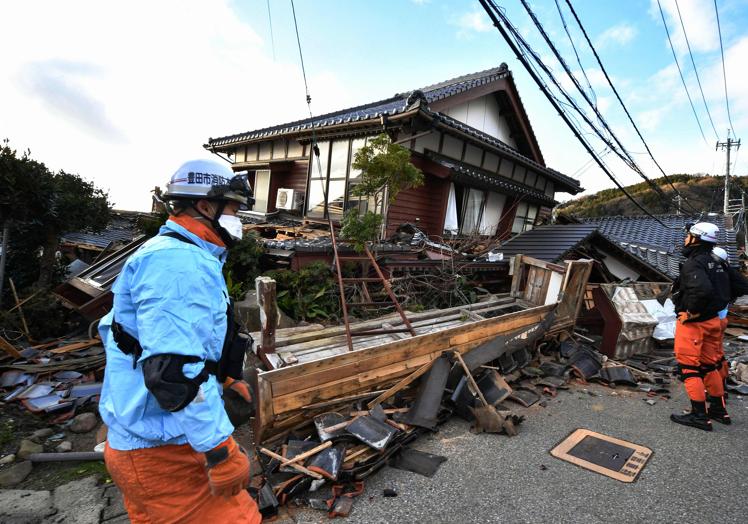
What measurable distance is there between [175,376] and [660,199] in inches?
1421

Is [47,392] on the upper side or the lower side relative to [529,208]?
lower

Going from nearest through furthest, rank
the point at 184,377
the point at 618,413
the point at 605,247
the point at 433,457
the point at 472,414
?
the point at 184,377 → the point at 433,457 → the point at 472,414 → the point at 618,413 → the point at 605,247

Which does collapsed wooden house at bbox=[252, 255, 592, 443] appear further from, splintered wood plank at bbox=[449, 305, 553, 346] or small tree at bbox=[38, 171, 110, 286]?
small tree at bbox=[38, 171, 110, 286]

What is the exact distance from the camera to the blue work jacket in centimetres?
148

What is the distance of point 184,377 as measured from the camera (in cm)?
146

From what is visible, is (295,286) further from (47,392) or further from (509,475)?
(509,475)

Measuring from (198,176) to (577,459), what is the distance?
4225 millimetres

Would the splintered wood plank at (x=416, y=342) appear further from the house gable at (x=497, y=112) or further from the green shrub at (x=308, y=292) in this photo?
the house gable at (x=497, y=112)

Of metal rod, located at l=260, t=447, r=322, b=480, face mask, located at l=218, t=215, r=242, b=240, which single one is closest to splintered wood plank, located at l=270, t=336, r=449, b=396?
metal rod, located at l=260, t=447, r=322, b=480

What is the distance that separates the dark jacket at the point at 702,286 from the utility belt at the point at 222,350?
4.98m

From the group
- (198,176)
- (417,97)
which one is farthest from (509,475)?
(417,97)

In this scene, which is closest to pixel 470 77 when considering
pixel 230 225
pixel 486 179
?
pixel 486 179

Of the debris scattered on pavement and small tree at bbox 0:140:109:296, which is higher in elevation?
small tree at bbox 0:140:109:296

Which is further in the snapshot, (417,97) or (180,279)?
(417,97)
